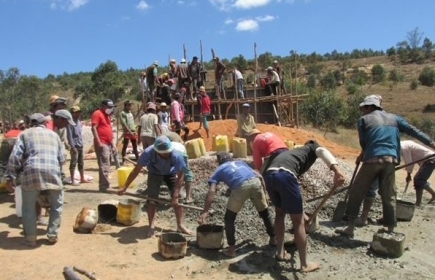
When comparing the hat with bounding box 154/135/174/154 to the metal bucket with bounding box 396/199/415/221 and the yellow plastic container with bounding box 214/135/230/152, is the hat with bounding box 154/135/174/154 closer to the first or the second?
the metal bucket with bounding box 396/199/415/221

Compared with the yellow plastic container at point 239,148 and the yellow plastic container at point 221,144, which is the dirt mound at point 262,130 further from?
the yellow plastic container at point 239,148

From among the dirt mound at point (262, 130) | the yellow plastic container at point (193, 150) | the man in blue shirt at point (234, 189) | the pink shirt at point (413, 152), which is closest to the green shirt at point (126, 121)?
the yellow plastic container at point (193, 150)

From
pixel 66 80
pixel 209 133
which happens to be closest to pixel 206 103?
pixel 209 133

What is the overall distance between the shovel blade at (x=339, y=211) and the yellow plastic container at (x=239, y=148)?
11.8 ft

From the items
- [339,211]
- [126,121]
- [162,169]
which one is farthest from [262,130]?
[162,169]

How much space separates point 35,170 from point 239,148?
18.3 feet

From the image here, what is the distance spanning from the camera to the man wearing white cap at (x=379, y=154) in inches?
215

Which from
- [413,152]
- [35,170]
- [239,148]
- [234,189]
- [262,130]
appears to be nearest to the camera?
[35,170]

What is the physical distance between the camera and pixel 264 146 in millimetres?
5730

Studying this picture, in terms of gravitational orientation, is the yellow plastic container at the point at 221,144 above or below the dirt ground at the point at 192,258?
above

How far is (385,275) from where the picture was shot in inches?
192

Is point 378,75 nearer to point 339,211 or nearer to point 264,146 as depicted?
point 339,211

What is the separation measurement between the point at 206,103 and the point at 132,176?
7.14 meters

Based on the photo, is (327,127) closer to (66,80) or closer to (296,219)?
(296,219)
